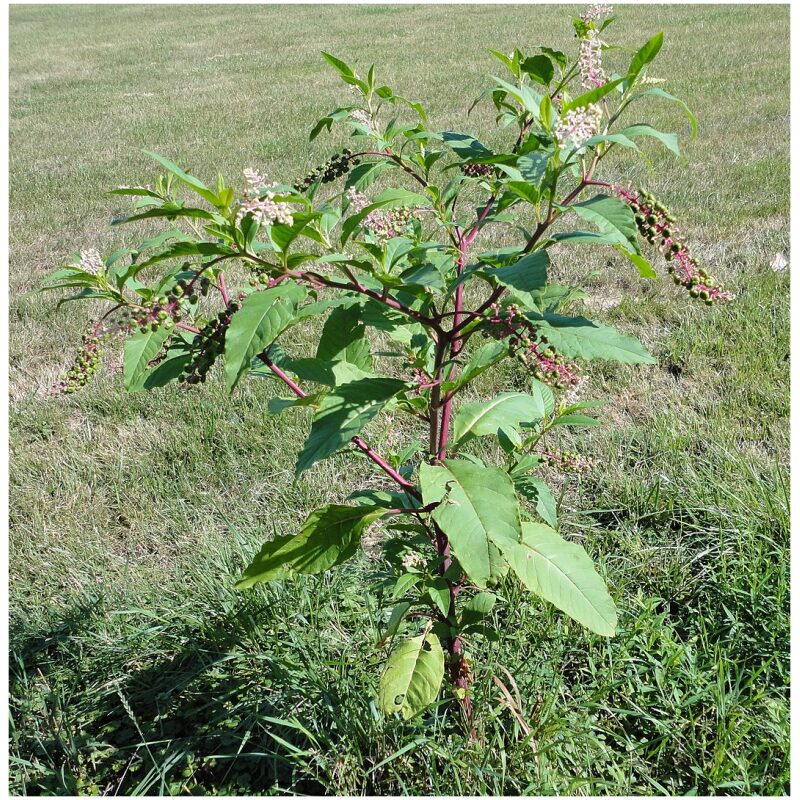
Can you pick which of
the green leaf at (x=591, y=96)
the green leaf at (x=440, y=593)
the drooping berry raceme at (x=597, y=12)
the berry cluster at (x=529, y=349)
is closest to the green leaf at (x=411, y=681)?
the green leaf at (x=440, y=593)

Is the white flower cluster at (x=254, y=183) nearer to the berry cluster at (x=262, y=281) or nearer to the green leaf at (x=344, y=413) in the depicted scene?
the berry cluster at (x=262, y=281)

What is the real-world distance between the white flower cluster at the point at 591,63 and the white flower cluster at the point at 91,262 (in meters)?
1.00

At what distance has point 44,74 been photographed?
15164 mm

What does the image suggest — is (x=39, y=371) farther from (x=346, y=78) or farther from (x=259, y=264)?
(x=259, y=264)

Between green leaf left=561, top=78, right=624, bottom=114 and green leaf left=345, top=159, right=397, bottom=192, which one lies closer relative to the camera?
green leaf left=561, top=78, right=624, bottom=114

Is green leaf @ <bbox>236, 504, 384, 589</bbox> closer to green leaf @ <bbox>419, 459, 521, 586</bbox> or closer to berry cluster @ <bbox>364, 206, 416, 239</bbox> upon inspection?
green leaf @ <bbox>419, 459, 521, 586</bbox>

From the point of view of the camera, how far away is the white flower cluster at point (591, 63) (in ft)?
4.45

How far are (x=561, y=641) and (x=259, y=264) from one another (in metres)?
1.53

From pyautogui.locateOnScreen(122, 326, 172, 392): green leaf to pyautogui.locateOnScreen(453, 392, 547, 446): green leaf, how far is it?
686 millimetres

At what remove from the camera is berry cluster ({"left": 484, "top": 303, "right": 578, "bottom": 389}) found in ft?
4.16

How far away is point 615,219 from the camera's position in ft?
3.96

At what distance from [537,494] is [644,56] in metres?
1.07

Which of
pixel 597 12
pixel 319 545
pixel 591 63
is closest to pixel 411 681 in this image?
pixel 319 545

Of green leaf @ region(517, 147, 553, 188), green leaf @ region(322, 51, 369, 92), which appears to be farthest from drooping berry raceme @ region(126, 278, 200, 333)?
green leaf @ region(322, 51, 369, 92)
